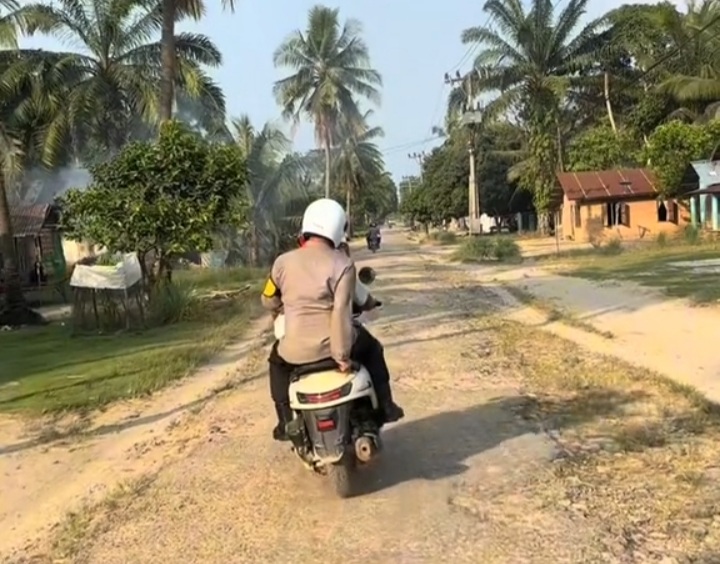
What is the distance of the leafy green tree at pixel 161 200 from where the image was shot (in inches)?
642

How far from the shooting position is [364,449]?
526cm

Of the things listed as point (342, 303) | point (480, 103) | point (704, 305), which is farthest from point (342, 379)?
point (480, 103)

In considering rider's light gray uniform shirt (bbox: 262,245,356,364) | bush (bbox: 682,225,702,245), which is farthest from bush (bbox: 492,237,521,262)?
rider's light gray uniform shirt (bbox: 262,245,356,364)

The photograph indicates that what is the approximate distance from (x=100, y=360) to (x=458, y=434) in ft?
22.4

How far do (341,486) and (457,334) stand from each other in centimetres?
759

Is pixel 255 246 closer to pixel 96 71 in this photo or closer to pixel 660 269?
pixel 96 71

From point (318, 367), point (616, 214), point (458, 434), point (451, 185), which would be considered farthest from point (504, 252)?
point (451, 185)

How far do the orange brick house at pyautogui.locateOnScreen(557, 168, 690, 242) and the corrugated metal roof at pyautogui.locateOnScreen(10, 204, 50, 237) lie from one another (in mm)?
24425

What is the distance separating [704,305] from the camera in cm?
1452

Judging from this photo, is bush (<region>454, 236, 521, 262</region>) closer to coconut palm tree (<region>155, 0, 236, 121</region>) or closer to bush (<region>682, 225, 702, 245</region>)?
bush (<region>682, 225, 702, 245</region>)

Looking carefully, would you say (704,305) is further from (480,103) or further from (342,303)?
(480,103)

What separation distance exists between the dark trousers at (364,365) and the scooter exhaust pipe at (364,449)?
35 cm

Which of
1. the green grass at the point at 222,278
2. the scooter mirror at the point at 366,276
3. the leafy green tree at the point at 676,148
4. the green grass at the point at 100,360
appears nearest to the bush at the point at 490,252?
the green grass at the point at 222,278

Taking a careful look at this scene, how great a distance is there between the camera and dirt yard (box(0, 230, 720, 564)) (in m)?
4.55
